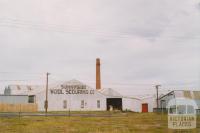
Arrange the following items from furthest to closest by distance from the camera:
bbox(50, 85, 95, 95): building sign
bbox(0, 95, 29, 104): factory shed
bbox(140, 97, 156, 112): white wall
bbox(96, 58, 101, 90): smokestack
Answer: bbox(140, 97, 156, 112): white wall
bbox(96, 58, 101, 90): smokestack
bbox(50, 85, 95, 95): building sign
bbox(0, 95, 29, 104): factory shed

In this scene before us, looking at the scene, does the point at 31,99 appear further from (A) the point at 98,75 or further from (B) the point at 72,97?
(A) the point at 98,75

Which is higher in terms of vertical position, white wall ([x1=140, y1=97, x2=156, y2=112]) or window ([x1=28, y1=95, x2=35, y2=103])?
window ([x1=28, y1=95, x2=35, y2=103])

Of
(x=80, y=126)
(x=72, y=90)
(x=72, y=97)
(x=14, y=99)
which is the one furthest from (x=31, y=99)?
(x=80, y=126)

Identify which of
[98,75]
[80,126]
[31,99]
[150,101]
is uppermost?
[98,75]

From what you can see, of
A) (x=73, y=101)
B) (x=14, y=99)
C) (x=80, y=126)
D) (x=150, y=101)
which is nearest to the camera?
(x=80, y=126)

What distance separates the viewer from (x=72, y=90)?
227 ft

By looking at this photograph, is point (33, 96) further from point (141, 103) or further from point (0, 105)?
point (141, 103)

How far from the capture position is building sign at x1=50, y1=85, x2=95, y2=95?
224 feet

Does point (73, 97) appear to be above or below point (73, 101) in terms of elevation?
above

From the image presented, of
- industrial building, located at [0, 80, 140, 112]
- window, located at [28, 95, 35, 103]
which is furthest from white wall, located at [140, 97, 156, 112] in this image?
window, located at [28, 95, 35, 103]

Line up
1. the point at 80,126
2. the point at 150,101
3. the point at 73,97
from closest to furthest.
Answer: the point at 80,126 → the point at 73,97 → the point at 150,101

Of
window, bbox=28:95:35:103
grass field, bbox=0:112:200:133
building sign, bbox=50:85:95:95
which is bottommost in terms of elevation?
grass field, bbox=0:112:200:133

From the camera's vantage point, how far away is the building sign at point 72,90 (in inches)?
2689

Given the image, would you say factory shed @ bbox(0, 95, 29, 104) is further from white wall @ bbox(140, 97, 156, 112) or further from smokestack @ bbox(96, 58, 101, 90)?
white wall @ bbox(140, 97, 156, 112)
